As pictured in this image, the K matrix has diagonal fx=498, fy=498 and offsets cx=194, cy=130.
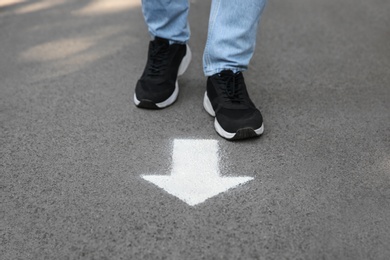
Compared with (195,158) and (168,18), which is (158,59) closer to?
(168,18)

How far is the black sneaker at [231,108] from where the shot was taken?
129cm

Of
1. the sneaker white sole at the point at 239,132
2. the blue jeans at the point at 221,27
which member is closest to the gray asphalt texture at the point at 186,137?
the sneaker white sole at the point at 239,132

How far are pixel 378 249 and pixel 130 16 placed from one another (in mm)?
1412

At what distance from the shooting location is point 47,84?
1.55 metres

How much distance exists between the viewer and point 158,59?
4.82 feet

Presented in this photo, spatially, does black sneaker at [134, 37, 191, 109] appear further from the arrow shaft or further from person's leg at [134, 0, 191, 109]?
the arrow shaft

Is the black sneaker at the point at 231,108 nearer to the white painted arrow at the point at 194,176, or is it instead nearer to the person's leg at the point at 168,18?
the white painted arrow at the point at 194,176

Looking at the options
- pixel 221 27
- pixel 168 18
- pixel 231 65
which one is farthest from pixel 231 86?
pixel 168 18

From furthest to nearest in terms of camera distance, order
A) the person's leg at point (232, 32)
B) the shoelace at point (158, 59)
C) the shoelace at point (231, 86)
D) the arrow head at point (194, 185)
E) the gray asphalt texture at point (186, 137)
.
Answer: the shoelace at point (158, 59) → the shoelace at point (231, 86) → the person's leg at point (232, 32) → the arrow head at point (194, 185) → the gray asphalt texture at point (186, 137)

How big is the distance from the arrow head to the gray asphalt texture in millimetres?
21

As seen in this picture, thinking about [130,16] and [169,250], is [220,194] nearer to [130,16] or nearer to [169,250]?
[169,250]

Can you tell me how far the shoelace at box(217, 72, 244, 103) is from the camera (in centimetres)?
136

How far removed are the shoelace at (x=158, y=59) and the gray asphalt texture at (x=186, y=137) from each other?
11 cm

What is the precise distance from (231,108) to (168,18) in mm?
329
